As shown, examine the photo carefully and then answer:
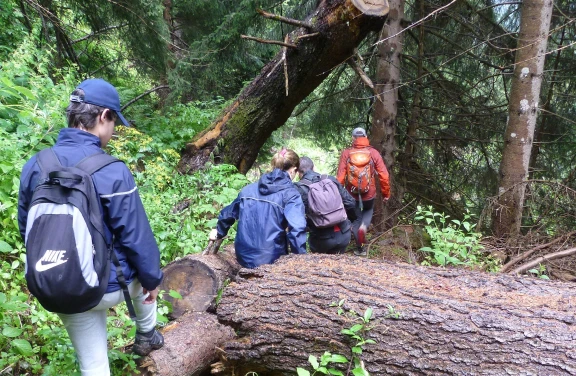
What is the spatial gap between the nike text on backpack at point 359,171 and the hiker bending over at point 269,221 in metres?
2.49

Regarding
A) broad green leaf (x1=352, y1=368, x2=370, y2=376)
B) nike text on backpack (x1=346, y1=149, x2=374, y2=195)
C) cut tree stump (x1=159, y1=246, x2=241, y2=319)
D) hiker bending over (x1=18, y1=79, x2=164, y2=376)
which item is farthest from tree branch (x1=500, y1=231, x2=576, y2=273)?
hiker bending over (x1=18, y1=79, x2=164, y2=376)

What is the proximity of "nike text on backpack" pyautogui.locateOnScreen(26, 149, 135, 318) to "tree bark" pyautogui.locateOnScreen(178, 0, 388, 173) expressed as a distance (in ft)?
13.0

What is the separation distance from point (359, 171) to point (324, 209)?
1.87 metres

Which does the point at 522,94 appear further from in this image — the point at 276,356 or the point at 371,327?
the point at 276,356

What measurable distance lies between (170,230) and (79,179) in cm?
312

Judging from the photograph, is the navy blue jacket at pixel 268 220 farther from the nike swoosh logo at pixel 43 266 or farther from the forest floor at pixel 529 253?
the nike swoosh logo at pixel 43 266

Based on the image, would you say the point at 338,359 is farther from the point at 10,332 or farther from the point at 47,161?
the point at 10,332

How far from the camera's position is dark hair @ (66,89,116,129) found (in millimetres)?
2307

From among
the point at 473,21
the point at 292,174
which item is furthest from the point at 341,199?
the point at 473,21

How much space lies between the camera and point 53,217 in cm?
201

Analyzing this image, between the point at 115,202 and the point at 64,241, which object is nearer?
the point at 64,241

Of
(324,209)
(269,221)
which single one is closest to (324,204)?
(324,209)

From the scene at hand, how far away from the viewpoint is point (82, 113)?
2311 mm

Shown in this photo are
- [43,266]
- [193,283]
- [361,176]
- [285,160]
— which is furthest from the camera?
[361,176]
